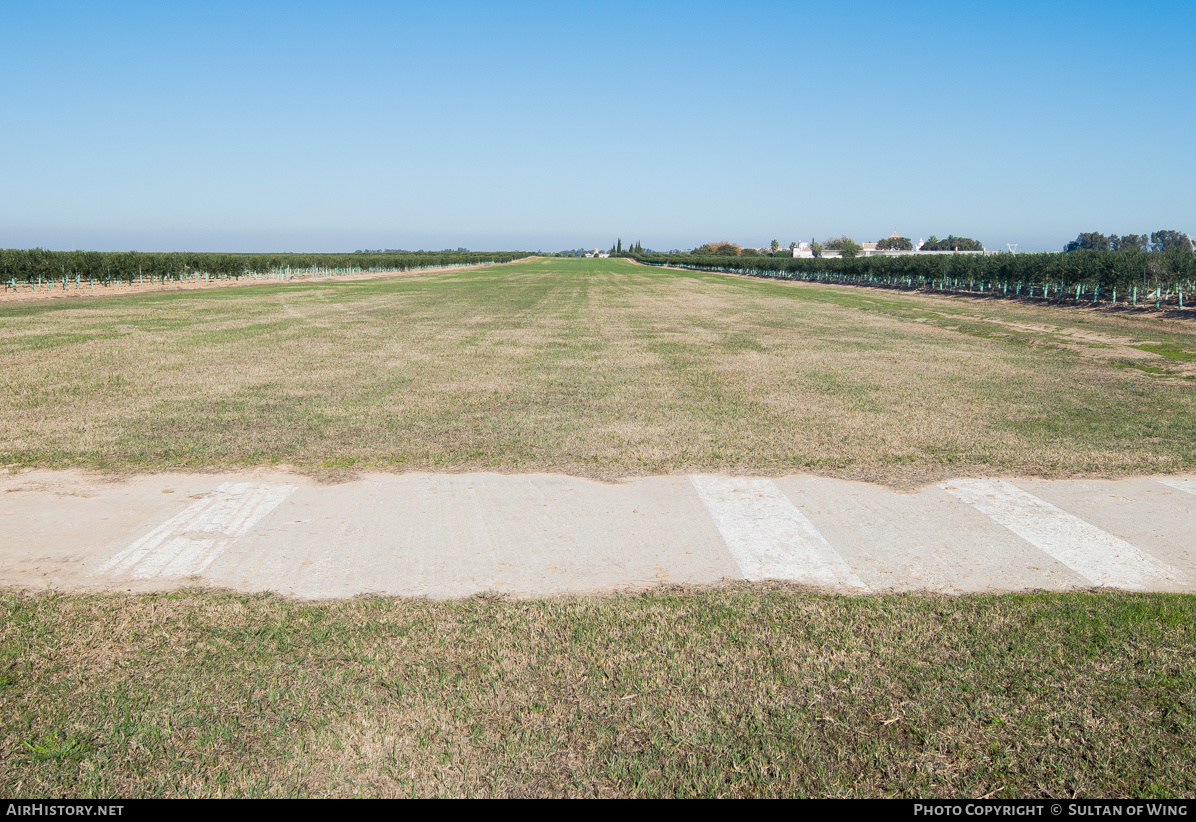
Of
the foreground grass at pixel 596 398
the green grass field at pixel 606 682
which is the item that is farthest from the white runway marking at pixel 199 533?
the foreground grass at pixel 596 398

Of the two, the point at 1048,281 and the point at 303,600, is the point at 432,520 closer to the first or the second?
the point at 303,600

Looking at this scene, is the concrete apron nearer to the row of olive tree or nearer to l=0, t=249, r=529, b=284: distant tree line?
the row of olive tree

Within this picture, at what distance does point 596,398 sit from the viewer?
10266mm

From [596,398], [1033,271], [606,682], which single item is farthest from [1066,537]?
[1033,271]

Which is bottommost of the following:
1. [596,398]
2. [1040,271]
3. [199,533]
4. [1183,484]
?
[199,533]

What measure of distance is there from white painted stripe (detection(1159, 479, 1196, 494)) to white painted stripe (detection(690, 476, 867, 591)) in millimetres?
3345

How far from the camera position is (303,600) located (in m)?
4.10

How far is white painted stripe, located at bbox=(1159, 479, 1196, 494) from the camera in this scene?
616 centimetres

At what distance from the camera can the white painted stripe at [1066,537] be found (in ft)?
14.7

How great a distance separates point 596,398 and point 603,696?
7.15 meters

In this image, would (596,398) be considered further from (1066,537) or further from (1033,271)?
(1033,271)

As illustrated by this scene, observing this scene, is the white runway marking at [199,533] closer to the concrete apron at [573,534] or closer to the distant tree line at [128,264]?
the concrete apron at [573,534]
